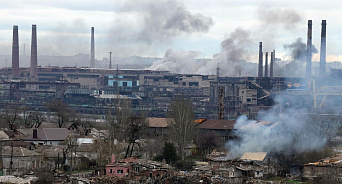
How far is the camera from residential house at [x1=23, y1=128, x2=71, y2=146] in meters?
35.7

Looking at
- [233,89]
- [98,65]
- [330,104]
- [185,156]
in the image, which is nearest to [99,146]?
[185,156]

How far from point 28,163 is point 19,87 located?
6006cm

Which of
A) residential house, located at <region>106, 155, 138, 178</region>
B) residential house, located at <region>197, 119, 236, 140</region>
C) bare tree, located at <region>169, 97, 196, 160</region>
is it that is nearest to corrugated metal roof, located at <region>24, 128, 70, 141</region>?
bare tree, located at <region>169, 97, 196, 160</region>

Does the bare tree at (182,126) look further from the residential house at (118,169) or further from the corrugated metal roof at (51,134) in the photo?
the corrugated metal roof at (51,134)

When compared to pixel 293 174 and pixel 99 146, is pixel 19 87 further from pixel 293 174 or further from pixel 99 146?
pixel 293 174

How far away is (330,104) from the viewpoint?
208 feet

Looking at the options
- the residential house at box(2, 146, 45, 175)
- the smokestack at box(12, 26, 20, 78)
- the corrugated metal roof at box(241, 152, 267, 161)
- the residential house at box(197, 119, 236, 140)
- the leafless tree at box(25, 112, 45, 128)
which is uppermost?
the smokestack at box(12, 26, 20, 78)

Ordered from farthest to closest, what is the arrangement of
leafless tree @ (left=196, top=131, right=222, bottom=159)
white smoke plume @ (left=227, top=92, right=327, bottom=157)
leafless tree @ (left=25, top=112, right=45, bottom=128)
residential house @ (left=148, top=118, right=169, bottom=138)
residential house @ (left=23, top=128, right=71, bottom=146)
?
leafless tree @ (left=25, top=112, right=45, bottom=128)
residential house @ (left=148, top=118, right=169, bottom=138)
residential house @ (left=23, top=128, right=71, bottom=146)
leafless tree @ (left=196, top=131, right=222, bottom=159)
white smoke plume @ (left=227, top=92, right=327, bottom=157)

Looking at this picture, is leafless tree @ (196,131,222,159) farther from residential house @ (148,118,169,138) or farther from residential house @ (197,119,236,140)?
residential house @ (148,118,169,138)

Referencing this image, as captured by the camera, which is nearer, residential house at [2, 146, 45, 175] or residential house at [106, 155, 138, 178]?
residential house at [106, 155, 138, 178]

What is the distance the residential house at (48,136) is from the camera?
35.7 metres

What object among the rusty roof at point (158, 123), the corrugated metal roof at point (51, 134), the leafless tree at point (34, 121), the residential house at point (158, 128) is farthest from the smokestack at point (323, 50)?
the corrugated metal roof at point (51, 134)

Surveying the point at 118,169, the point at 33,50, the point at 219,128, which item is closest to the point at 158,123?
the point at 219,128

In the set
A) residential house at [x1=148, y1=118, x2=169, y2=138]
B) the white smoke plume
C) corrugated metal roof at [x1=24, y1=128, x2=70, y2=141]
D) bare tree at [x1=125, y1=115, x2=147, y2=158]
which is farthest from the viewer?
residential house at [x1=148, y1=118, x2=169, y2=138]
